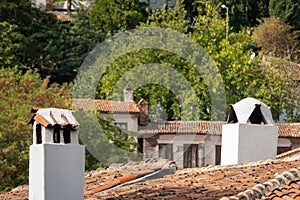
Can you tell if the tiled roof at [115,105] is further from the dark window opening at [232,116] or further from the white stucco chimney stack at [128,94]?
the dark window opening at [232,116]

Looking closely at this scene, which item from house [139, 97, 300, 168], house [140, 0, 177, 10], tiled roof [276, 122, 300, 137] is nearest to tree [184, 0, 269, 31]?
house [140, 0, 177, 10]

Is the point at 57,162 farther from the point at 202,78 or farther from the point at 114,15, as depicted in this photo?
the point at 114,15

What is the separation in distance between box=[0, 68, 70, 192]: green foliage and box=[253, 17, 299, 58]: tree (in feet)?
71.0

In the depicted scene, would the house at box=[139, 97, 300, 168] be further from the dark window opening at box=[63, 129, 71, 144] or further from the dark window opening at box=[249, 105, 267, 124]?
the dark window opening at box=[63, 129, 71, 144]

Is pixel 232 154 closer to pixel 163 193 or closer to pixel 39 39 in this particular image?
pixel 163 193

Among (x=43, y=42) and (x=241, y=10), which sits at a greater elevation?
(x=241, y=10)

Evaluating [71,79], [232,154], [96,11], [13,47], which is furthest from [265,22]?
[232,154]

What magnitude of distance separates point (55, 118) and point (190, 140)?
2997cm

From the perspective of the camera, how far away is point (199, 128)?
117 ft

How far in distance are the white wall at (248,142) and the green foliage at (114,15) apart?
37.9 meters

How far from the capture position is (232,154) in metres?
9.34

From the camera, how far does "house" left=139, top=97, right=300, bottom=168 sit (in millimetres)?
34969

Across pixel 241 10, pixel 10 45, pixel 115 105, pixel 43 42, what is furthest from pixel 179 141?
pixel 241 10

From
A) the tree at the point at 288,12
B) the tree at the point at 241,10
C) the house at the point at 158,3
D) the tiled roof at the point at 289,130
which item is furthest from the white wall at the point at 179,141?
the house at the point at 158,3
